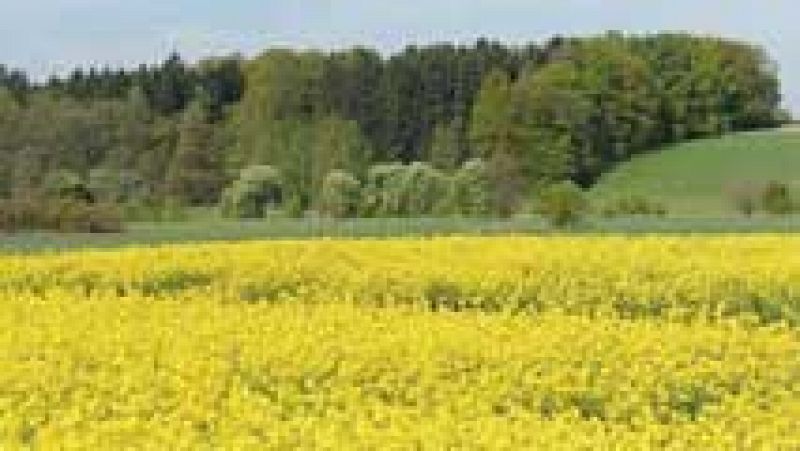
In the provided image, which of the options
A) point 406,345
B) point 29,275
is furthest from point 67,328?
point 29,275

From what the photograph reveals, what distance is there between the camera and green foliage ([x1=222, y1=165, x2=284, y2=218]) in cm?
6406

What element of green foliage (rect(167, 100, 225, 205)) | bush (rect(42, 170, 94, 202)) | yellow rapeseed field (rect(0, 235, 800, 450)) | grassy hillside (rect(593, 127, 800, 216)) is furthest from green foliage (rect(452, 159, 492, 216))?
yellow rapeseed field (rect(0, 235, 800, 450))

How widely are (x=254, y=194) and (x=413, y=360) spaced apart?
5555 cm

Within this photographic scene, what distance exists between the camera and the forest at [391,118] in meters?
75.8

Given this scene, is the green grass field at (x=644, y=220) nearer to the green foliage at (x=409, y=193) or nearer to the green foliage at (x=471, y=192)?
the green foliage at (x=471, y=192)

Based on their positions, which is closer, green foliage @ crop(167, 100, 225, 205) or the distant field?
the distant field

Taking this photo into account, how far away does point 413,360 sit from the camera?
1152 centimetres

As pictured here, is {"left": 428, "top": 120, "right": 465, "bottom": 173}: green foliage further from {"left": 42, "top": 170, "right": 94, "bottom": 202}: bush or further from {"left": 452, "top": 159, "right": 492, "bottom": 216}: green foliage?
{"left": 42, "top": 170, "right": 94, "bottom": 202}: bush

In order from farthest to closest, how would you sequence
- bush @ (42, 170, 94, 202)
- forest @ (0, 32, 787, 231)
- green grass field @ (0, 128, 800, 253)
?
forest @ (0, 32, 787, 231) < bush @ (42, 170, 94, 202) < green grass field @ (0, 128, 800, 253)

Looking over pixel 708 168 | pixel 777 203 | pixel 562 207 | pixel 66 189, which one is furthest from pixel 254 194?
pixel 562 207

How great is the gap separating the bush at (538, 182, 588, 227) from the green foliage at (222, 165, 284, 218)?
90.6ft

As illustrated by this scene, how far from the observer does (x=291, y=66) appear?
3632 inches

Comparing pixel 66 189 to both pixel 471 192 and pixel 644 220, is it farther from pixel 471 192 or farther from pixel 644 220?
pixel 644 220

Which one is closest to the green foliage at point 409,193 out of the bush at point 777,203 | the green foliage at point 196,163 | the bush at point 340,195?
the bush at point 340,195
